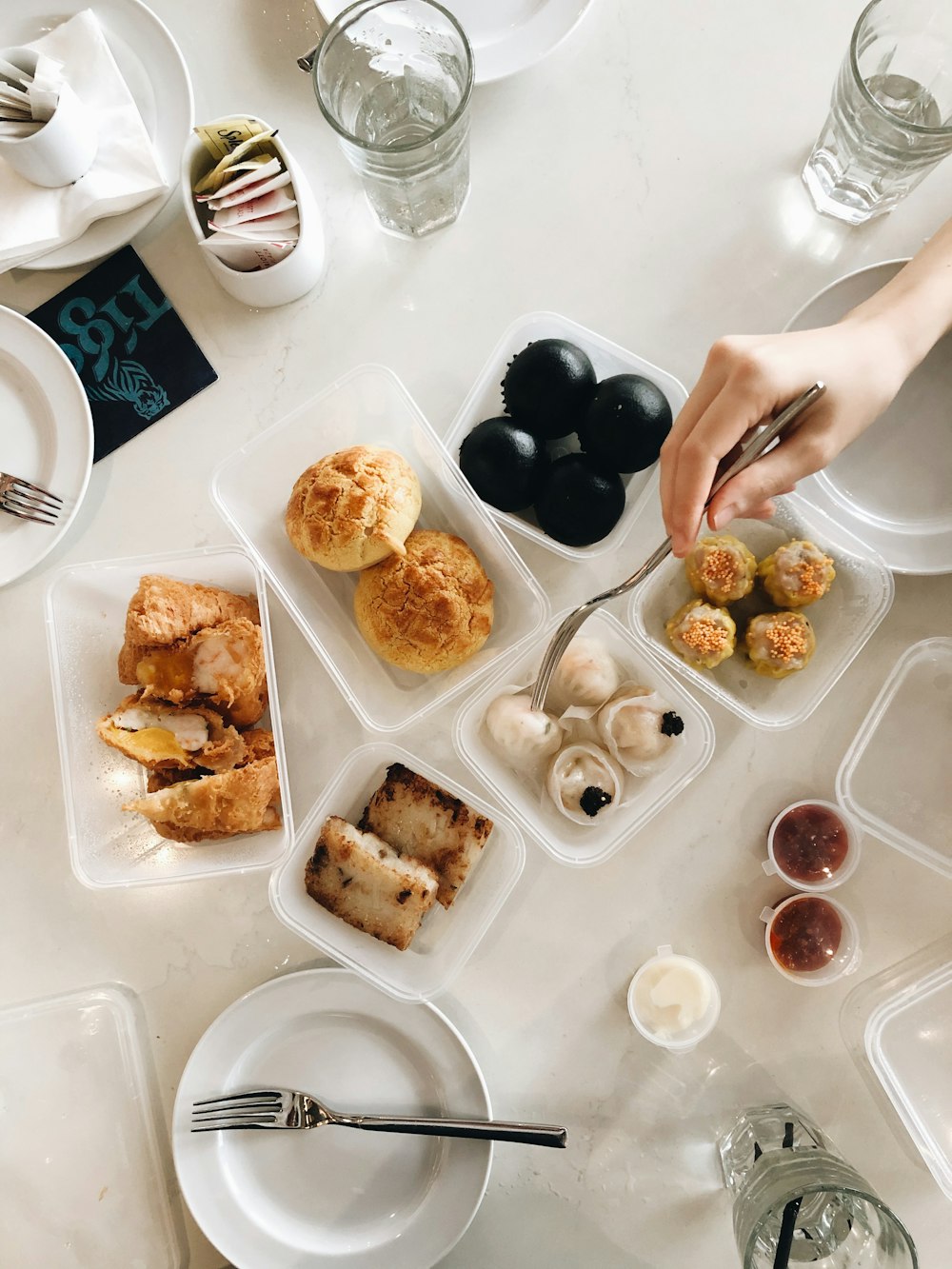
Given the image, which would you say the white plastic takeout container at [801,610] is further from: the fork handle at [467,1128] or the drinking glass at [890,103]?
the fork handle at [467,1128]

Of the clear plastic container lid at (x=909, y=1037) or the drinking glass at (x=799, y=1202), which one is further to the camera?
the clear plastic container lid at (x=909, y=1037)

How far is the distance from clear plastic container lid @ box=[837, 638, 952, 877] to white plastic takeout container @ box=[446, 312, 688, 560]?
42 centimetres

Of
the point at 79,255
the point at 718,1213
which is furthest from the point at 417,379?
the point at 718,1213

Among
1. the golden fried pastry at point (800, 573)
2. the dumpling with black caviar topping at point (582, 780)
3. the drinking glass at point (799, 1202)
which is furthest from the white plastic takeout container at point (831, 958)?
the golden fried pastry at point (800, 573)

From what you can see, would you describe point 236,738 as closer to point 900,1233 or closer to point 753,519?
point 753,519

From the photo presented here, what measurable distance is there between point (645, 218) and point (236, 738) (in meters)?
0.91

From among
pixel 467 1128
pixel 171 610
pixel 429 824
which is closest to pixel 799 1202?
pixel 467 1128

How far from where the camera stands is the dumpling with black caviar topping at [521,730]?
1.06m

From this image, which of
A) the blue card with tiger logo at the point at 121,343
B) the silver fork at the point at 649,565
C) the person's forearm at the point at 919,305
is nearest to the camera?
the silver fork at the point at 649,565

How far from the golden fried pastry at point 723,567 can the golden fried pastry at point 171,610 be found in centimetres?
59

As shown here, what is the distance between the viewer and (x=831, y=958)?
111 cm

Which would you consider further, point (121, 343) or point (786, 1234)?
point (121, 343)

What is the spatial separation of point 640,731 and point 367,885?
1.32 ft

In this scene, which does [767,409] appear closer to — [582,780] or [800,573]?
[800,573]
